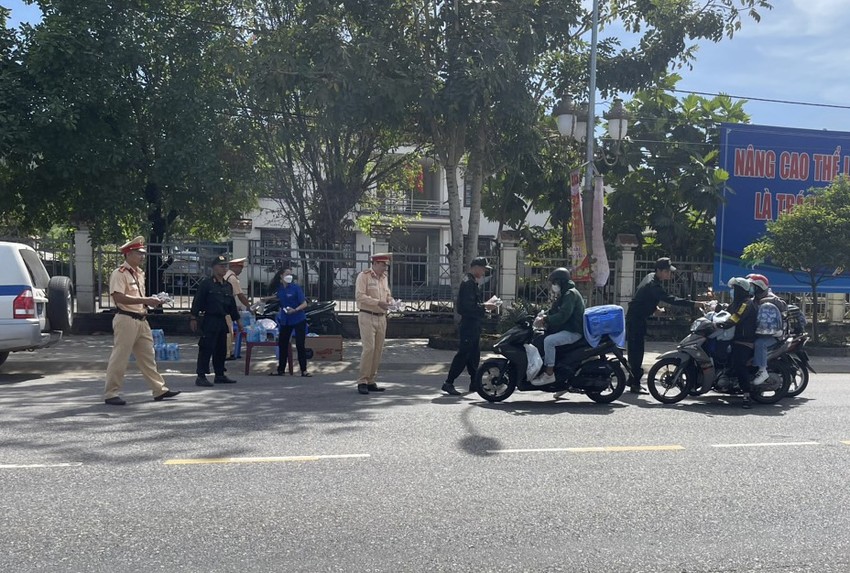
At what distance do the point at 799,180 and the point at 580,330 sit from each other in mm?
13936

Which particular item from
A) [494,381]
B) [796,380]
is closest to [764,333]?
Result: [796,380]

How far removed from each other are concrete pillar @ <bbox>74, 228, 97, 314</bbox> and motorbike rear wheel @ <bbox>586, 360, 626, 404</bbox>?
1130 cm

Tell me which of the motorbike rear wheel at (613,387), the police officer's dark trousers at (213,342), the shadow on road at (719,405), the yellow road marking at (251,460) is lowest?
the shadow on road at (719,405)

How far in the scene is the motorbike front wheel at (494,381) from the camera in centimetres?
898

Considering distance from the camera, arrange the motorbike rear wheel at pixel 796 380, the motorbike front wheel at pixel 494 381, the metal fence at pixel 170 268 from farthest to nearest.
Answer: the metal fence at pixel 170 268, the motorbike rear wheel at pixel 796 380, the motorbike front wheel at pixel 494 381

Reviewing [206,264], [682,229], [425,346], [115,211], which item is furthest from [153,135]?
[682,229]

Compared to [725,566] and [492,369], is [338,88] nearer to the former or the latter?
[492,369]

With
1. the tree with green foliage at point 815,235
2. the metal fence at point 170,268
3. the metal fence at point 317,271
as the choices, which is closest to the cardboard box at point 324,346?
the metal fence at point 317,271

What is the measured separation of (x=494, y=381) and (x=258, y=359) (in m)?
5.39

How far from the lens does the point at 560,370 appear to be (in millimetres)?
8820

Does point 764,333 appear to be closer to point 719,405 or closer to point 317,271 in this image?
point 719,405

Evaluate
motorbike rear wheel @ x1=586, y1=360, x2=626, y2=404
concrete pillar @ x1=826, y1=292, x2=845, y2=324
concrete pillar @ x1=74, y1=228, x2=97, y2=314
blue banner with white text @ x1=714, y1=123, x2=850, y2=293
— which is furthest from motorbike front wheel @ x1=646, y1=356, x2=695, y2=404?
concrete pillar @ x1=826, y1=292, x2=845, y2=324

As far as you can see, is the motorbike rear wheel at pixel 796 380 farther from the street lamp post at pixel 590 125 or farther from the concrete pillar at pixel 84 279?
the concrete pillar at pixel 84 279

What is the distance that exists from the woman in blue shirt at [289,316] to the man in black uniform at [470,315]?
2.46m
